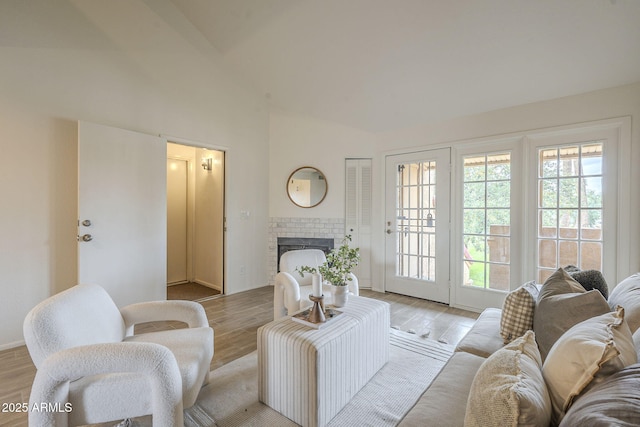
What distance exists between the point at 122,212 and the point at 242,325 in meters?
1.68

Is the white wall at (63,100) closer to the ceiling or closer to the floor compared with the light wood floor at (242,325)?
closer to the ceiling

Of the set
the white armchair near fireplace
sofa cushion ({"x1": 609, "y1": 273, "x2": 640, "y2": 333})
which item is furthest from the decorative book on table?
sofa cushion ({"x1": 609, "y1": 273, "x2": 640, "y2": 333})

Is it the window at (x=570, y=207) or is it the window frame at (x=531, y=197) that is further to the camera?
the window at (x=570, y=207)

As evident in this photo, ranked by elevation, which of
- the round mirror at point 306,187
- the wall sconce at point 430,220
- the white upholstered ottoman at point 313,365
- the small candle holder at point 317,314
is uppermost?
the round mirror at point 306,187

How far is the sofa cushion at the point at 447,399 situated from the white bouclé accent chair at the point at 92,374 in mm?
957

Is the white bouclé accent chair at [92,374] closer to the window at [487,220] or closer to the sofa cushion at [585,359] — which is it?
the sofa cushion at [585,359]

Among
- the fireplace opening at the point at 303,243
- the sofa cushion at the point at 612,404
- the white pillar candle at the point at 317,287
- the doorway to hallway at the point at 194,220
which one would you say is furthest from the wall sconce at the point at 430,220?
the sofa cushion at the point at 612,404

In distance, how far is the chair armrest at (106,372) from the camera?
42.8 inches

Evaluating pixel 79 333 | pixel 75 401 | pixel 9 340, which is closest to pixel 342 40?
pixel 79 333

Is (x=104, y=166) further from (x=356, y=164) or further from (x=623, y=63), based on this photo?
(x=623, y=63)

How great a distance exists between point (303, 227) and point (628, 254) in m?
3.50

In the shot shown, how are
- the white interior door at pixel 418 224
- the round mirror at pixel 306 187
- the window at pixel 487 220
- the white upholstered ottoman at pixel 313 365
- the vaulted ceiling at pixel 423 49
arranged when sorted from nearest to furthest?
1. the white upholstered ottoman at pixel 313 365
2. the vaulted ceiling at pixel 423 49
3. the window at pixel 487 220
4. the white interior door at pixel 418 224
5. the round mirror at pixel 306 187

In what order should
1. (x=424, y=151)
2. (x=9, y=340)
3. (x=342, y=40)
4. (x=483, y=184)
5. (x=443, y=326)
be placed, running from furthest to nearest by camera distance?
(x=424, y=151) < (x=483, y=184) < (x=443, y=326) < (x=342, y=40) < (x=9, y=340)

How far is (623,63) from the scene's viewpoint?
7.43 ft
